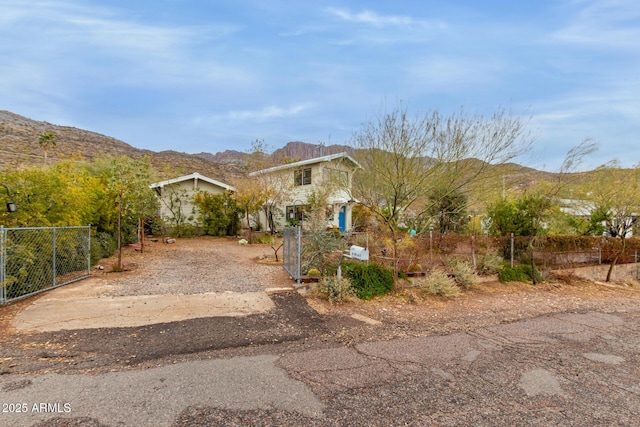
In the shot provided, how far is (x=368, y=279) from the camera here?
267 inches

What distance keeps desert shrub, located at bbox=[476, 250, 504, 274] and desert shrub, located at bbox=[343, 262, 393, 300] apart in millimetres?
3453

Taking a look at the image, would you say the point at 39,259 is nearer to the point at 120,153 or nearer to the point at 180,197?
the point at 180,197

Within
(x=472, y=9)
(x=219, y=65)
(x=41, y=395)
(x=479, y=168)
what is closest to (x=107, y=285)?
(x=41, y=395)

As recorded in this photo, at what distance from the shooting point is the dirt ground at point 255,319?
12.2 feet

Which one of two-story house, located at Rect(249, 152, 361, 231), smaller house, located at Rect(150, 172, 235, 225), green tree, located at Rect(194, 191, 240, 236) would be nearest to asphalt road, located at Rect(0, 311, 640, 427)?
two-story house, located at Rect(249, 152, 361, 231)

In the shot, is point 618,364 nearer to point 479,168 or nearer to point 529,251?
point 479,168

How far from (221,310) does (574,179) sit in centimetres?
1055

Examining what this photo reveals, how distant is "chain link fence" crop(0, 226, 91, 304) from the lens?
→ 541cm

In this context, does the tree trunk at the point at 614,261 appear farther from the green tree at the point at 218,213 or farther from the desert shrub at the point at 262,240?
the green tree at the point at 218,213

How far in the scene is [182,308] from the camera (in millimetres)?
5492

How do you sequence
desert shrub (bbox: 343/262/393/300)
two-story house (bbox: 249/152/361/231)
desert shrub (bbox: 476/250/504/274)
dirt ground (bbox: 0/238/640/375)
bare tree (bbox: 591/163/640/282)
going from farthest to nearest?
1. two-story house (bbox: 249/152/361/231)
2. bare tree (bbox: 591/163/640/282)
3. desert shrub (bbox: 476/250/504/274)
4. desert shrub (bbox: 343/262/393/300)
5. dirt ground (bbox: 0/238/640/375)

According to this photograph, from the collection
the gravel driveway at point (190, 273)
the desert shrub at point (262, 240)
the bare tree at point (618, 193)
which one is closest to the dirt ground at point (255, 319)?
Result: the gravel driveway at point (190, 273)

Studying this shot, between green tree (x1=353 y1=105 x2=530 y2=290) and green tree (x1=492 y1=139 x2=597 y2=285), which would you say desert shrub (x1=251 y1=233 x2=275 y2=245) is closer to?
green tree (x1=353 y1=105 x2=530 y2=290)

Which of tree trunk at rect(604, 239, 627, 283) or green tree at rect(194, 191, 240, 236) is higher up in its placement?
green tree at rect(194, 191, 240, 236)
